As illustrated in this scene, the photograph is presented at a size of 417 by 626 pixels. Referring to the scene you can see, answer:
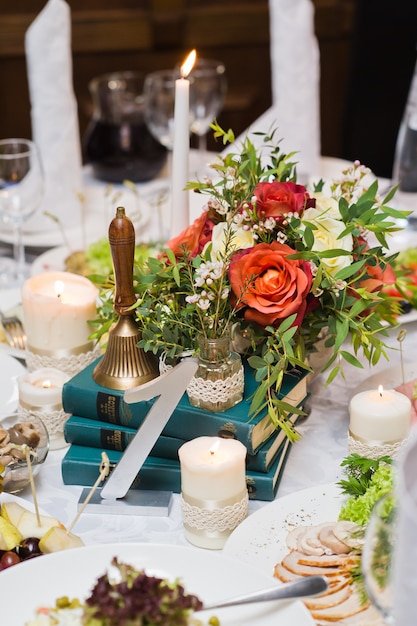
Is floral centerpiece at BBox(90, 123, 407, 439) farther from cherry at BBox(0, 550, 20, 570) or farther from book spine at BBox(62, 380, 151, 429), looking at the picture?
cherry at BBox(0, 550, 20, 570)

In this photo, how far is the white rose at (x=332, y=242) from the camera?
3.55 feet

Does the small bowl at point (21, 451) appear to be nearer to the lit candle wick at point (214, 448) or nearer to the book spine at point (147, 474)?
the book spine at point (147, 474)

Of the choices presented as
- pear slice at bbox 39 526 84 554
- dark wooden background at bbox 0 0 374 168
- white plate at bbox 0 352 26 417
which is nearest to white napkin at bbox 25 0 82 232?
white plate at bbox 0 352 26 417

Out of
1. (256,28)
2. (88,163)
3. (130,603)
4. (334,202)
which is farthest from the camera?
(256,28)

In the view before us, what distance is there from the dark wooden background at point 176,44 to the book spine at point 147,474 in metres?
2.75

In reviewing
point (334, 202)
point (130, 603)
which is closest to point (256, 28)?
point (334, 202)

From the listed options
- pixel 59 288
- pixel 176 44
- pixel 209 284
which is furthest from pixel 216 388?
pixel 176 44

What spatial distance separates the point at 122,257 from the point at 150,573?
0.40 metres

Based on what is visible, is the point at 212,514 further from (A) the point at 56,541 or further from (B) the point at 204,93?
(B) the point at 204,93

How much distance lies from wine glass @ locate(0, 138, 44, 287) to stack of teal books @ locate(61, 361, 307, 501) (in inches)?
25.8

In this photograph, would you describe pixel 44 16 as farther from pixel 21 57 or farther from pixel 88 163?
pixel 21 57

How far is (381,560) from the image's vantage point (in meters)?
0.64

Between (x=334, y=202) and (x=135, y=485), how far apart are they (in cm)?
45

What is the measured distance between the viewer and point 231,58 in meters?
3.74
